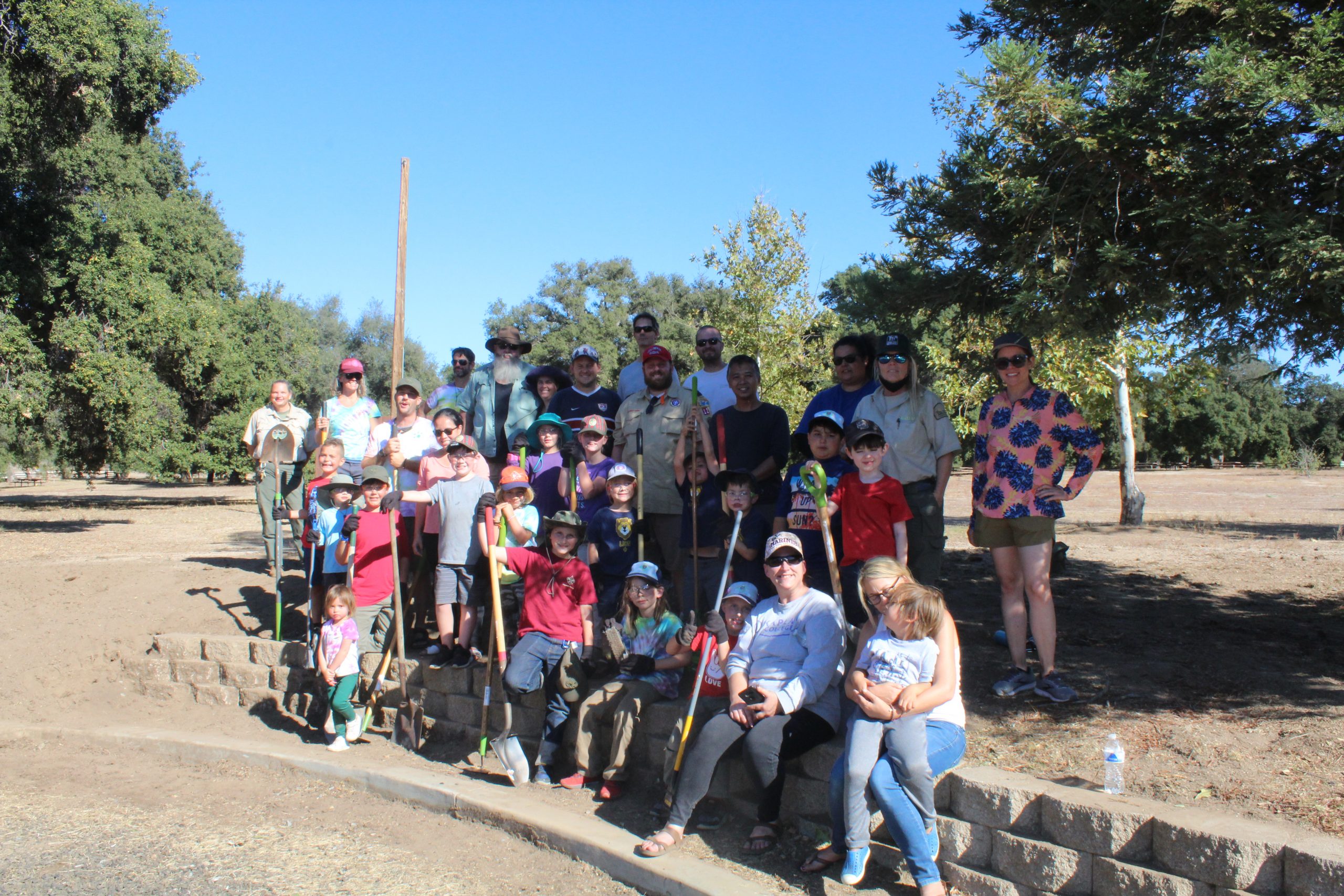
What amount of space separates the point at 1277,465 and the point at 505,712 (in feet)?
191

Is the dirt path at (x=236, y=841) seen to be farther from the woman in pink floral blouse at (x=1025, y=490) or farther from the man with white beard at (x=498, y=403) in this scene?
the man with white beard at (x=498, y=403)

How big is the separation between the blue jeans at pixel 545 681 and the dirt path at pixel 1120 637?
7.83 feet

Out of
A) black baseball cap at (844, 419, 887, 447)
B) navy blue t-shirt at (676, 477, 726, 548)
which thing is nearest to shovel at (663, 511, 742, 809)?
black baseball cap at (844, 419, 887, 447)

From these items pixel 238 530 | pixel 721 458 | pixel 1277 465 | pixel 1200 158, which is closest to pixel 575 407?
pixel 721 458

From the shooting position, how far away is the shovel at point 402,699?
6621 millimetres

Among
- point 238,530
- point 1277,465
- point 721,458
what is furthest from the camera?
point 1277,465

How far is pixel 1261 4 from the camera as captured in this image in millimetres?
4691

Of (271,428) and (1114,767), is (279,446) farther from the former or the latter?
(1114,767)

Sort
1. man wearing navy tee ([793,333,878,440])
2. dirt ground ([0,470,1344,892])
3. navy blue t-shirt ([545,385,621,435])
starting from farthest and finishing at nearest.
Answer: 1. navy blue t-shirt ([545,385,621,435])
2. man wearing navy tee ([793,333,878,440])
3. dirt ground ([0,470,1344,892])

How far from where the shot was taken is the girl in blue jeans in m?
3.84

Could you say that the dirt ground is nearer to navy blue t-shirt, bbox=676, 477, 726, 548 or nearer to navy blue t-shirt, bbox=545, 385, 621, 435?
navy blue t-shirt, bbox=676, 477, 726, 548

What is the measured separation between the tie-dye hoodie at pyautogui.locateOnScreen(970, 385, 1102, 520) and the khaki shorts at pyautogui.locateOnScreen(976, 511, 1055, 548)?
3cm

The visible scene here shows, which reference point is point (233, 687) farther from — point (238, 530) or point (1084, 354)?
point (238, 530)

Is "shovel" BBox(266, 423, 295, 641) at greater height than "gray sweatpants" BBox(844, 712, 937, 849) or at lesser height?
greater
